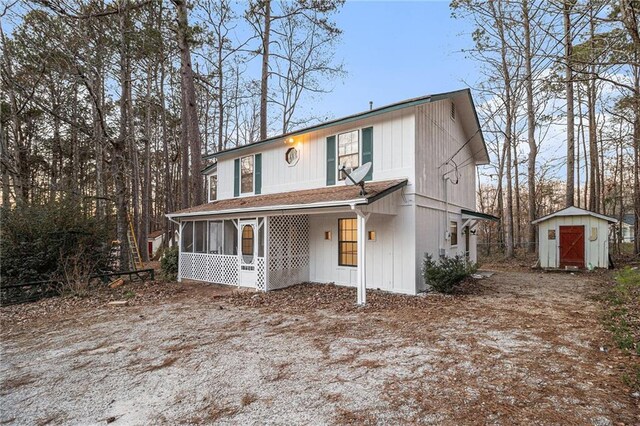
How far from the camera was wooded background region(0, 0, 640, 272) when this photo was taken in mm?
10641

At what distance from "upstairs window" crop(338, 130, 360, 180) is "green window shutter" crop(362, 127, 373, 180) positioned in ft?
0.64

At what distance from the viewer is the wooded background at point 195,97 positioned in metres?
10.6

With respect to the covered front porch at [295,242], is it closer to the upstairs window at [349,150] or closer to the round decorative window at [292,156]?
the upstairs window at [349,150]

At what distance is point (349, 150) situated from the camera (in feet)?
30.1

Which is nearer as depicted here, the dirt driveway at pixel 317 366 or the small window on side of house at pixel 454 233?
the dirt driveway at pixel 317 366

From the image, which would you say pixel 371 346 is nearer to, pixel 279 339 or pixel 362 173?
pixel 279 339

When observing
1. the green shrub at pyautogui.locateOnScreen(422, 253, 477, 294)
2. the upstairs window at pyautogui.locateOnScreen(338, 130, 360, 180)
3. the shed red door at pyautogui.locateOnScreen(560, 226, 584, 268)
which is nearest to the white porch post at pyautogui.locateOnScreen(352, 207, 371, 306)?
the green shrub at pyautogui.locateOnScreen(422, 253, 477, 294)

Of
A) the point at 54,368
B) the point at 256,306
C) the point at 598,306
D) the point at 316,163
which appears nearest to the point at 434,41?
the point at 316,163

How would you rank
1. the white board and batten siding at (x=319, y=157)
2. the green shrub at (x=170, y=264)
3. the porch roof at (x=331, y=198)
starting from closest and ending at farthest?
the porch roof at (x=331, y=198) < the white board and batten siding at (x=319, y=157) < the green shrub at (x=170, y=264)

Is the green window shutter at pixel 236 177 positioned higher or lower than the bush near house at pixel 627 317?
higher

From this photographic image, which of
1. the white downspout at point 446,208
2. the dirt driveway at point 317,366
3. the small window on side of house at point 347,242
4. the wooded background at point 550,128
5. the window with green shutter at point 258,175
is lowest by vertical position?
the dirt driveway at point 317,366

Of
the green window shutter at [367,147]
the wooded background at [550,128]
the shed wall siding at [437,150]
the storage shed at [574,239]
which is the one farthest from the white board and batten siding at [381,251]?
the storage shed at [574,239]

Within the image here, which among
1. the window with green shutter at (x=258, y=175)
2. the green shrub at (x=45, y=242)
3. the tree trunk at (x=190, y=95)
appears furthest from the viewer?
the tree trunk at (x=190, y=95)

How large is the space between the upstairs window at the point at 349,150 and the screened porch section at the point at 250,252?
199 centimetres
